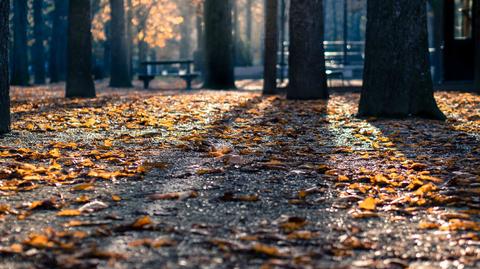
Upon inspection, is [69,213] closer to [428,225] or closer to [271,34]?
[428,225]

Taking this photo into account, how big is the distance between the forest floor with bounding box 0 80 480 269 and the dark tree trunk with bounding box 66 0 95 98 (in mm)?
8516

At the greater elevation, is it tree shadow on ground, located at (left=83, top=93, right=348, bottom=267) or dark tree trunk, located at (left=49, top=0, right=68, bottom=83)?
dark tree trunk, located at (left=49, top=0, right=68, bottom=83)

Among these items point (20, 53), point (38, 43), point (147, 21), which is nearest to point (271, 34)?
point (20, 53)

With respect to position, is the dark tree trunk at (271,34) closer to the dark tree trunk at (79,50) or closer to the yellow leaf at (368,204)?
the dark tree trunk at (79,50)

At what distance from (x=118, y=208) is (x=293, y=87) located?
14147mm

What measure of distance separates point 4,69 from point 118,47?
20.6 metres

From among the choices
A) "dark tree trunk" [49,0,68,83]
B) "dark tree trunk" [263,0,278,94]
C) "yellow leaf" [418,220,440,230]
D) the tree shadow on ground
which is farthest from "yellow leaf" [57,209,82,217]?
"dark tree trunk" [49,0,68,83]

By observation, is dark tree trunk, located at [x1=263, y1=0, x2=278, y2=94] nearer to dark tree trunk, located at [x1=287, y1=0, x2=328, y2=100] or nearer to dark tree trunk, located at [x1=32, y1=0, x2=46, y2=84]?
dark tree trunk, located at [x1=287, y1=0, x2=328, y2=100]

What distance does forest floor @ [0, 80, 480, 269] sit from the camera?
4.75m

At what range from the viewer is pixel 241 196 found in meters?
6.55

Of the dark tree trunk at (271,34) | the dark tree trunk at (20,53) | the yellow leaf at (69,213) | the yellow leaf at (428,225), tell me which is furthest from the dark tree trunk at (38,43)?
the yellow leaf at (428,225)

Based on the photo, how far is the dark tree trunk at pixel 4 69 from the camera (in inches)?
463

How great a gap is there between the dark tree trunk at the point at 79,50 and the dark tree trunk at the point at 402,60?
8962 mm

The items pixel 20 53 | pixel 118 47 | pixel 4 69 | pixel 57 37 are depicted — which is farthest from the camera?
pixel 57 37
